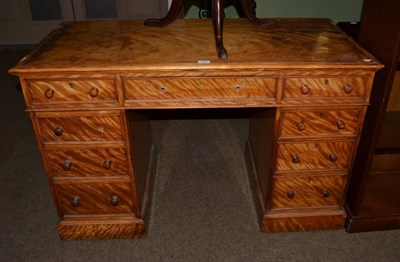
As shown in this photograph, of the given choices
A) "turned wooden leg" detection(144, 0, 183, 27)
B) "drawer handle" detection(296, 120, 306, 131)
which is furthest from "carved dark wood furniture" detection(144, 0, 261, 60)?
"drawer handle" detection(296, 120, 306, 131)

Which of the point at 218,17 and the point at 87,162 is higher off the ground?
the point at 218,17

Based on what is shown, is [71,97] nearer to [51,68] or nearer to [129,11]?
[51,68]

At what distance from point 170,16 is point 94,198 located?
992 mm

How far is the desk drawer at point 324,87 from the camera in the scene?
1.65 meters

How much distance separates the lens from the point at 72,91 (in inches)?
64.4

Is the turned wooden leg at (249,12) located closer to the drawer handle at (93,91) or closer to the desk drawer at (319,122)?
the desk drawer at (319,122)

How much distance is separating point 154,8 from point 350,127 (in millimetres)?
3263

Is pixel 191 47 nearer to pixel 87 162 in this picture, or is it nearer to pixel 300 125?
pixel 300 125

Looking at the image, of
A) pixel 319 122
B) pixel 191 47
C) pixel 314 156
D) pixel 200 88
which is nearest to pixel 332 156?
pixel 314 156

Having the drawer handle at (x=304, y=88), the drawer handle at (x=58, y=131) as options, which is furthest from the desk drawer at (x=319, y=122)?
the drawer handle at (x=58, y=131)

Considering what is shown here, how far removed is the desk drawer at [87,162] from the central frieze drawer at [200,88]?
1.04 ft

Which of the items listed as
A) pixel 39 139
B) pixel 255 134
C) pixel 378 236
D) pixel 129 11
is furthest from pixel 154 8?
pixel 378 236

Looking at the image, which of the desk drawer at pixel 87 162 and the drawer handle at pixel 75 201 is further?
the drawer handle at pixel 75 201

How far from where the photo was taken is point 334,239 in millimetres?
2031
